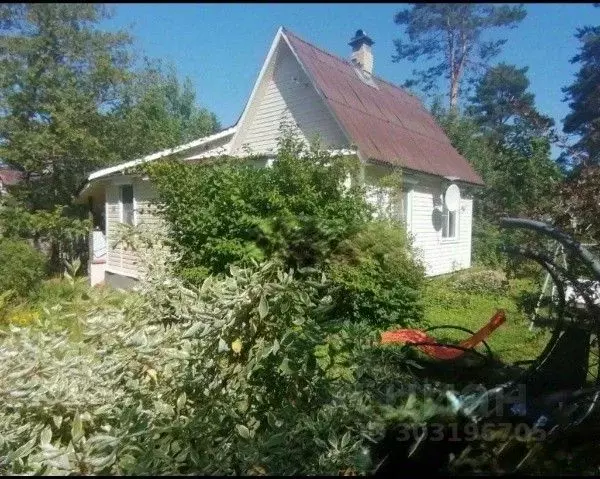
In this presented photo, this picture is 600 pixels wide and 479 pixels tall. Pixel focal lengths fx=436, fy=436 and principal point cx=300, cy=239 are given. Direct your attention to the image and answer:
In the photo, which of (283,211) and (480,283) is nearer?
(283,211)

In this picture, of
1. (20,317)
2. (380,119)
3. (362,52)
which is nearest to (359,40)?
(362,52)

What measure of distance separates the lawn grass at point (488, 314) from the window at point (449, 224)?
173cm

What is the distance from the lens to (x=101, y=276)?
557 inches

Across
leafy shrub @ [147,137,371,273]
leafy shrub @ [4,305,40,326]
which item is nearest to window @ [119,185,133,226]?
leafy shrub @ [147,137,371,273]

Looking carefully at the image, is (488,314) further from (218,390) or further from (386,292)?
(218,390)

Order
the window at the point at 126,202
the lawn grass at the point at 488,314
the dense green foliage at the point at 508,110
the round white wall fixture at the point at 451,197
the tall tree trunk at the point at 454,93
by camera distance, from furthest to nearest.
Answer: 1. the tall tree trunk at the point at 454,93
2. the window at the point at 126,202
3. the round white wall fixture at the point at 451,197
4. the lawn grass at the point at 488,314
5. the dense green foliage at the point at 508,110

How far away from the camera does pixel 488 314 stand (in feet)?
28.6

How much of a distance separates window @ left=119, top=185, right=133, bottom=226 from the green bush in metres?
3.68

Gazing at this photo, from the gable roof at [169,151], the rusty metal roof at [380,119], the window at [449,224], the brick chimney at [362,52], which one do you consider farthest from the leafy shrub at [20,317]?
the brick chimney at [362,52]

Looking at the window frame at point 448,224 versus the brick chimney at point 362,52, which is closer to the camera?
the window frame at point 448,224

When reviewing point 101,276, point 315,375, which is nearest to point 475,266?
point 101,276

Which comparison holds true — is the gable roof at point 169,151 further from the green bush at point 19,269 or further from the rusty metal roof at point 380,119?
the green bush at point 19,269

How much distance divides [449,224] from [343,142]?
615cm

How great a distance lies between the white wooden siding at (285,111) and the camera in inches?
424
